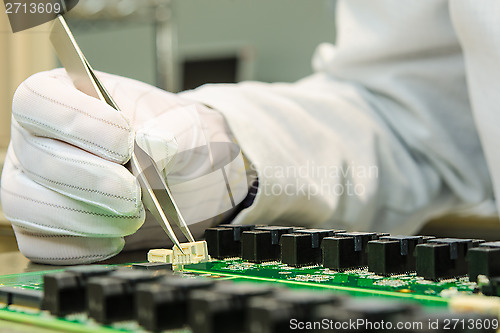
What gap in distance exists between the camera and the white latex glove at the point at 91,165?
46 centimetres

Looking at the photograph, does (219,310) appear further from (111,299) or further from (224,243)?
(224,243)

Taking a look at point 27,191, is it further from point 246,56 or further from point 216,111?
point 246,56

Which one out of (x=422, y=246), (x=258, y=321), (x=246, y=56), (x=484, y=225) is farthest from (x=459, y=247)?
(x=246, y=56)

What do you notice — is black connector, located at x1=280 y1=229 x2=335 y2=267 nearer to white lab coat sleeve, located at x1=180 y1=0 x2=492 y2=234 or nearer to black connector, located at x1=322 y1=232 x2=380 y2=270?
black connector, located at x1=322 y1=232 x2=380 y2=270

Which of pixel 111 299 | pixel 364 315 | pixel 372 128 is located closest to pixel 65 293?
pixel 111 299

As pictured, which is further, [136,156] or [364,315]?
[136,156]

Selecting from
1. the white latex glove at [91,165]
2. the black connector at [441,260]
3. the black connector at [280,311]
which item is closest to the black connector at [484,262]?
the black connector at [441,260]

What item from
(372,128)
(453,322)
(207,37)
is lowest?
(453,322)

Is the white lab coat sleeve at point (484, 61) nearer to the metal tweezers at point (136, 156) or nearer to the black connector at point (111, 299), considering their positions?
the metal tweezers at point (136, 156)

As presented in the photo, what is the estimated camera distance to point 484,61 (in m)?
0.66

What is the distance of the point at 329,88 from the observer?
79cm

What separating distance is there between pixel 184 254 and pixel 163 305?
195mm

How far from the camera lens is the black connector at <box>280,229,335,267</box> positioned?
0.42 meters

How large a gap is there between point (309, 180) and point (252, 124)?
0.25 ft
